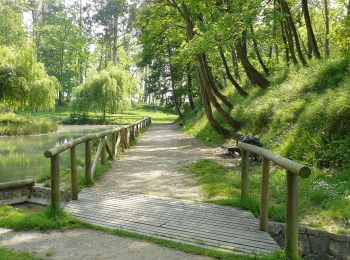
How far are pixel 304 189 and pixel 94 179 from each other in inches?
171

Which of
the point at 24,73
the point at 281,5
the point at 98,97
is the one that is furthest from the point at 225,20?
the point at 98,97

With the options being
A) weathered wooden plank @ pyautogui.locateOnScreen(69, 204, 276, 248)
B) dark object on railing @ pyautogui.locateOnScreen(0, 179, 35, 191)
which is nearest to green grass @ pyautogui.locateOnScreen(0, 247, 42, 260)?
weathered wooden plank @ pyautogui.locateOnScreen(69, 204, 276, 248)

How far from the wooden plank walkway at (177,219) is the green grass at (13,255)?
4.37ft

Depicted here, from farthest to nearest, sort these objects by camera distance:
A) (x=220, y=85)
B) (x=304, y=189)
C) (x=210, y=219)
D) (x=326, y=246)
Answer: (x=220, y=85), (x=304, y=189), (x=210, y=219), (x=326, y=246)

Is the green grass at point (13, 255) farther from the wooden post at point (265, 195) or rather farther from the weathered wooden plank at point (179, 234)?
the wooden post at point (265, 195)

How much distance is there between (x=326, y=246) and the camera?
5.23 metres

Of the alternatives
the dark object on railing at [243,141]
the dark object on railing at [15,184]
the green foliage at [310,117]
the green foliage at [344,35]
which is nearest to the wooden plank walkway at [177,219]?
the dark object on railing at [15,184]

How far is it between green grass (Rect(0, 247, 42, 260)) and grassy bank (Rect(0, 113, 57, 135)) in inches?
963

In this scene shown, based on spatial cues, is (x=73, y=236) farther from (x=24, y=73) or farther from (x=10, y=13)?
(x=10, y=13)

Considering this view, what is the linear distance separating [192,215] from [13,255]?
266cm

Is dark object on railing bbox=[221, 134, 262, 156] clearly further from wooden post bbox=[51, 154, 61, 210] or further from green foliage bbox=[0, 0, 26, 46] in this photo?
green foliage bbox=[0, 0, 26, 46]

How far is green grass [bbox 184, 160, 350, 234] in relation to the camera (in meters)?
5.71

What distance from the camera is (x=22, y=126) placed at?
92.0 ft

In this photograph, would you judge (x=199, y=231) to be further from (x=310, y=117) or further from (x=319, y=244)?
(x=310, y=117)
